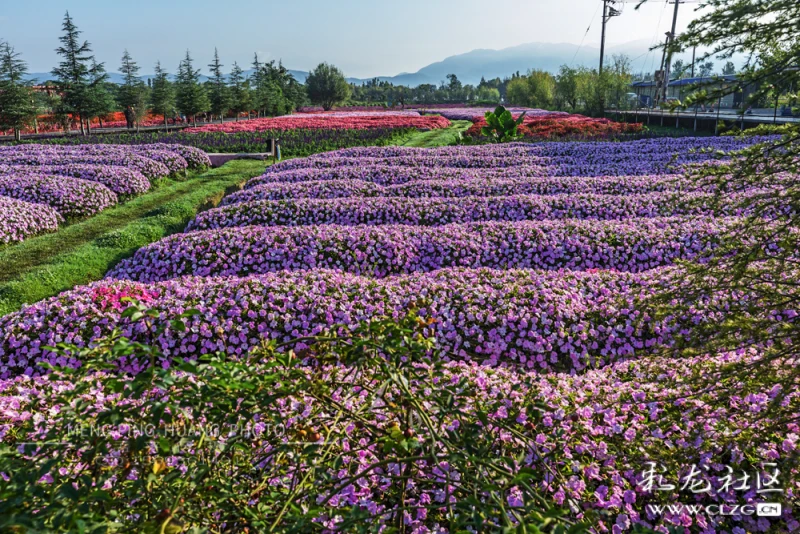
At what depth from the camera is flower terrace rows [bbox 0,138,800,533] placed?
3121mm

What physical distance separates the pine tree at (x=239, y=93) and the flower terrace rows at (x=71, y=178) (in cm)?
3594

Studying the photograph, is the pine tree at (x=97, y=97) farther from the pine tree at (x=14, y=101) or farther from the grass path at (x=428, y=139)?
the grass path at (x=428, y=139)

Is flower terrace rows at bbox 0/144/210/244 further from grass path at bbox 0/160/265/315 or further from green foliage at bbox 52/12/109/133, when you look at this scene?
green foliage at bbox 52/12/109/133

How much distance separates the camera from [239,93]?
202 feet

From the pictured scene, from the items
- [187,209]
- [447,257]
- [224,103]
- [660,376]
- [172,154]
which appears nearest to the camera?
[660,376]

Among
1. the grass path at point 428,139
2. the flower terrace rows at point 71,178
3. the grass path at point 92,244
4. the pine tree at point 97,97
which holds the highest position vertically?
the pine tree at point 97,97

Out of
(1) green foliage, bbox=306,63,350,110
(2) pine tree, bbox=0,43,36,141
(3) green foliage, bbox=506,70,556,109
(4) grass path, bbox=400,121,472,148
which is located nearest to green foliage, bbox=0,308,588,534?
(4) grass path, bbox=400,121,472,148

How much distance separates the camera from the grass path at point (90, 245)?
32.4 ft

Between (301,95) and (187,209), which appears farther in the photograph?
(301,95)

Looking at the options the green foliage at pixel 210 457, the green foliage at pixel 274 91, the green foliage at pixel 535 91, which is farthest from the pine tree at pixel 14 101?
the green foliage at pixel 535 91

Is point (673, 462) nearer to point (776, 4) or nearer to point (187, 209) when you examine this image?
point (776, 4)

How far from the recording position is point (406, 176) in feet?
56.5

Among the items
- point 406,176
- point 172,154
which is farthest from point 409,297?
point 172,154

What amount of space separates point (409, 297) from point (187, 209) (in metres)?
11.9
